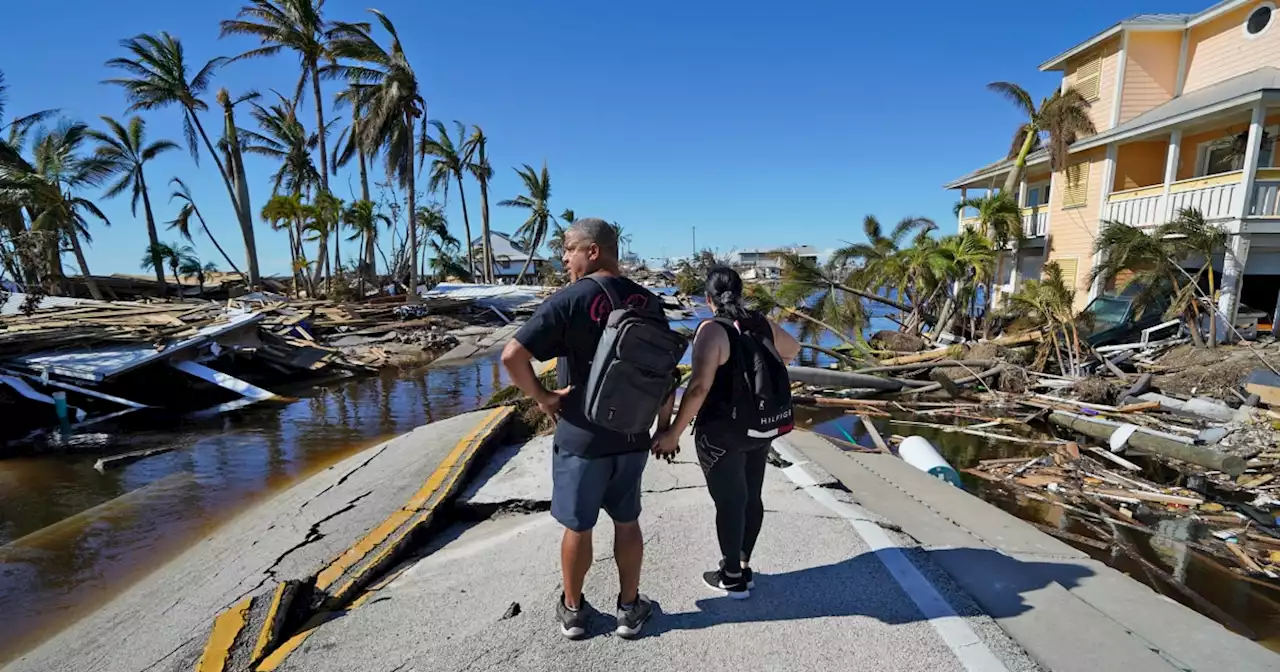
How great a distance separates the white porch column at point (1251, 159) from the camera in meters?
11.1

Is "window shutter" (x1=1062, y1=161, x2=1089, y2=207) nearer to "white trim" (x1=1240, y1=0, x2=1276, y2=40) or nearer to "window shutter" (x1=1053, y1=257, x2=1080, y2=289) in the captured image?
"window shutter" (x1=1053, y1=257, x2=1080, y2=289)

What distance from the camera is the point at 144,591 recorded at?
430cm

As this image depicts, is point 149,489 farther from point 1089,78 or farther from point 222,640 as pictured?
point 1089,78

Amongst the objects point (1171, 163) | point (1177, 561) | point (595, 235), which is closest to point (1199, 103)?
point (1171, 163)

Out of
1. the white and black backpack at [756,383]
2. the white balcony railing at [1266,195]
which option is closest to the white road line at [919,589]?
the white and black backpack at [756,383]

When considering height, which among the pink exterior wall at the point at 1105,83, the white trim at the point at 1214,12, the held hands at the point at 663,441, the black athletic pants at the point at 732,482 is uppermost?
the white trim at the point at 1214,12

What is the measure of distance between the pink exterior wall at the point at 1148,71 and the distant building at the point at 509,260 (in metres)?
43.0

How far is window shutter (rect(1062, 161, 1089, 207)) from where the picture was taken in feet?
50.6

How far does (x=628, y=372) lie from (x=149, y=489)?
25.3ft

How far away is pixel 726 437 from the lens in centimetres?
269

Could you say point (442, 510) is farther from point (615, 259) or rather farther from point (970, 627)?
point (970, 627)

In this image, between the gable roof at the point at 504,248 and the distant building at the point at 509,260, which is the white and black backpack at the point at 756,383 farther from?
the gable roof at the point at 504,248

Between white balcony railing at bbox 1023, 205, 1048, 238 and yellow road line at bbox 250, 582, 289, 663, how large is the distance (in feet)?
64.2

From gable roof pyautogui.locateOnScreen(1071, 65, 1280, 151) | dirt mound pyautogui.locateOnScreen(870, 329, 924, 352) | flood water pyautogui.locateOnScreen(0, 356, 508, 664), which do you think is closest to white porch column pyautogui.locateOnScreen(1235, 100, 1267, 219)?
gable roof pyautogui.locateOnScreen(1071, 65, 1280, 151)
